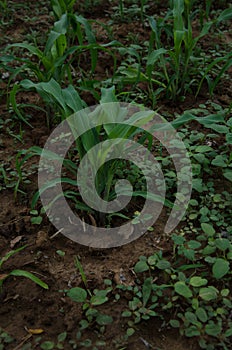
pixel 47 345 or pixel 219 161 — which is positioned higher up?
pixel 219 161

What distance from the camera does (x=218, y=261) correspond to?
4.94 feet

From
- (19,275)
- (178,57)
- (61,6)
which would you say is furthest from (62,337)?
(61,6)

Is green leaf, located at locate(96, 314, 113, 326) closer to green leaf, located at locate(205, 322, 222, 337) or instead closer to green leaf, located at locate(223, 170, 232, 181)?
green leaf, located at locate(205, 322, 222, 337)

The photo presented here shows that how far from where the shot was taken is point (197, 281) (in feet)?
4.88

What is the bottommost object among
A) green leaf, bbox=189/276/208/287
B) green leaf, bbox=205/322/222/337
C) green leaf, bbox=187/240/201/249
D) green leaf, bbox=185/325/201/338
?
green leaf, bbox=185/325/201/338

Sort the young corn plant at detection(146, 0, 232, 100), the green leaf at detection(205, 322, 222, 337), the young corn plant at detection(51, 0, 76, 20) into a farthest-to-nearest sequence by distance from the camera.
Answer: the young corn plant at detection(51, 0, 76, 20) < the young corn plant at detection(146, 0, 232, 100) < the green leaf at detection(205, 322, 222, 337)

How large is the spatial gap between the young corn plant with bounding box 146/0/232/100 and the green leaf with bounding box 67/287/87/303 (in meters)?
1.09

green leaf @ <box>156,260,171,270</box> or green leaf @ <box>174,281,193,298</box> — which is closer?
green leaf @ <box>174,281,193,298</box>

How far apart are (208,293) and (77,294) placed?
420mm

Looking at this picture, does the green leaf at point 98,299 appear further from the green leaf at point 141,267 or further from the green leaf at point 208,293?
the green leaf at point 208,293

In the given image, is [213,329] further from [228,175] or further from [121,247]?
[228,175]

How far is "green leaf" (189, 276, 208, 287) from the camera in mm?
1478

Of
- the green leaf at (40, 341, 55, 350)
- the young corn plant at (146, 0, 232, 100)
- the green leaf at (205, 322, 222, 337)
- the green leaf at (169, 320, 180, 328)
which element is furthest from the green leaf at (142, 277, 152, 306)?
the young corn plant at (146, 0, 232, 100)

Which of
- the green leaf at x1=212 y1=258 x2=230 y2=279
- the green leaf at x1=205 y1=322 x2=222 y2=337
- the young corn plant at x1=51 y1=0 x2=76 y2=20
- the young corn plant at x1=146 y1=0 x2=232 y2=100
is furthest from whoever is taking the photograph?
the young corn plant at x1=51 y1=0 x2=76 y2=20
